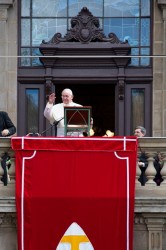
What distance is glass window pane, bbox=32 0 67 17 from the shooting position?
85.3ft

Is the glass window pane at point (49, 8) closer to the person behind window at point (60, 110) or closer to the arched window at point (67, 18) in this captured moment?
the arched window at point (67, 18)

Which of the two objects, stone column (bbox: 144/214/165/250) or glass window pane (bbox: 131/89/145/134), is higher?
glass window pane (bbox: 131/89/145/134)

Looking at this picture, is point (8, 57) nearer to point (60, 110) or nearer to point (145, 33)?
point (145, 33)

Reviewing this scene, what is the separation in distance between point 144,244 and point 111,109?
886 centimetres

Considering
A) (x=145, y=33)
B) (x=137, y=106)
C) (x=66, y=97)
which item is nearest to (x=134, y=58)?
(x=145, y=33)

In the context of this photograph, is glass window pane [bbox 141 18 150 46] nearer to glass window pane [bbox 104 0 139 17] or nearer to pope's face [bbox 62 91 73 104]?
glass window pane [bbox 104 0 139 17]

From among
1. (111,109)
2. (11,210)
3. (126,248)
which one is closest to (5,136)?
(11,210)

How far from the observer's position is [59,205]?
20781mm

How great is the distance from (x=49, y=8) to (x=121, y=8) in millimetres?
1334

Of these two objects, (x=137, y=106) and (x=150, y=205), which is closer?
Answer: (x=150, y=205)

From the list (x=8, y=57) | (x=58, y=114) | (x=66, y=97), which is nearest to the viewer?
(x=66, y=97)

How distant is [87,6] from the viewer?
26000 millimetres

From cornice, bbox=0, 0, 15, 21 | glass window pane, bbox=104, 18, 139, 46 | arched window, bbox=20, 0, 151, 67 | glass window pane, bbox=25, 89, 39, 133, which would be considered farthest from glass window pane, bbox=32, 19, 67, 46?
glass window pane, bbox=25, 89, 39, 133

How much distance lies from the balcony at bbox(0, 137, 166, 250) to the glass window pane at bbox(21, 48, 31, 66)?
527 cm
